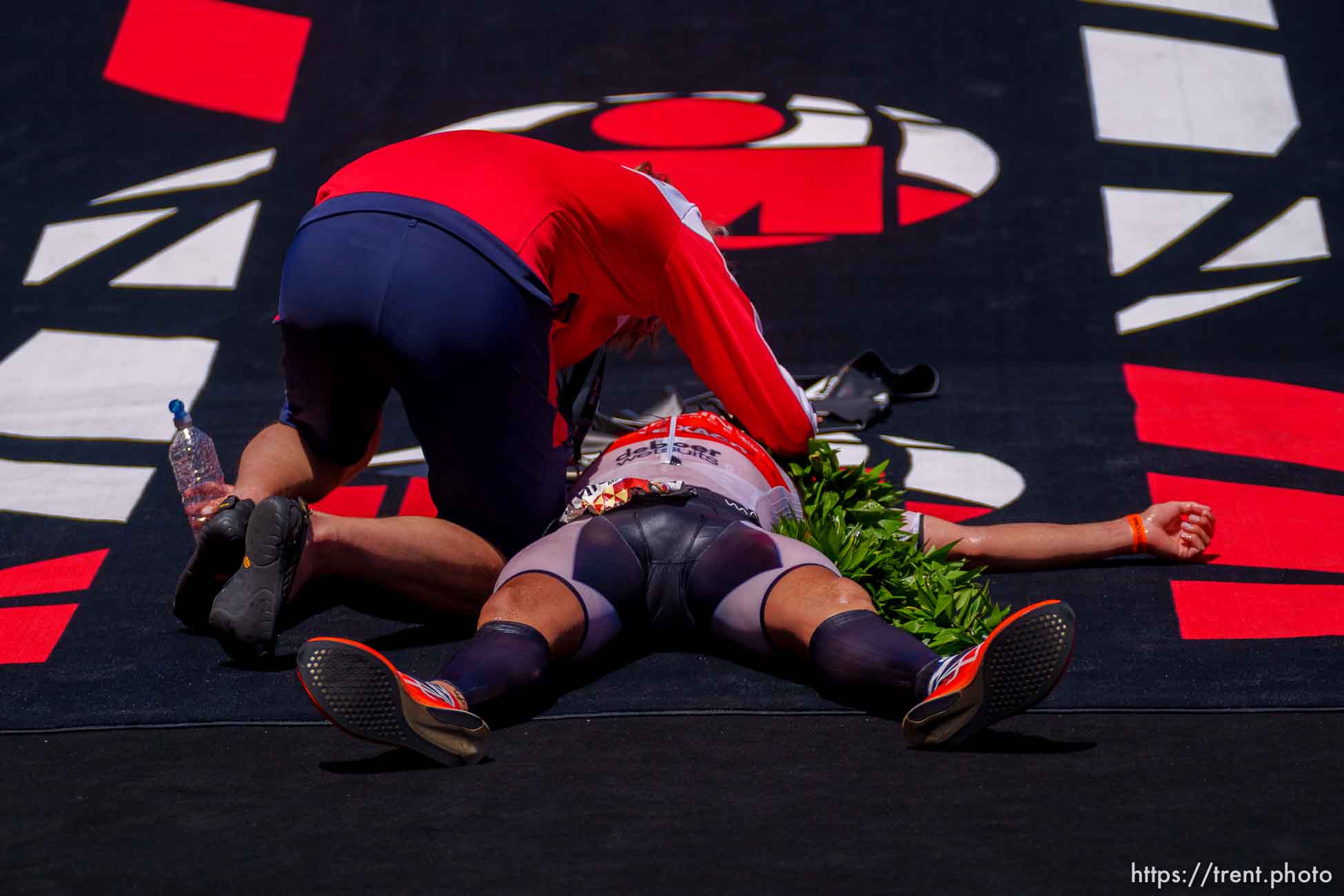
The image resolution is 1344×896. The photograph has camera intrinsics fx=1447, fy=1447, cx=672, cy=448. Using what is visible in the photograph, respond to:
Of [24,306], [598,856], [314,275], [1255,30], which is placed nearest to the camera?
[598,856]

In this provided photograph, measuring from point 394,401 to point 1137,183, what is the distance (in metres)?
2.45

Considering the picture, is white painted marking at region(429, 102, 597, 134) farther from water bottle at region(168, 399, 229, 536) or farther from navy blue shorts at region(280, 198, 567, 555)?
navy blue shorts at region(280, 198, 567, 555)

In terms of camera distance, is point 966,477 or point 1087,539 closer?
point 1087,539

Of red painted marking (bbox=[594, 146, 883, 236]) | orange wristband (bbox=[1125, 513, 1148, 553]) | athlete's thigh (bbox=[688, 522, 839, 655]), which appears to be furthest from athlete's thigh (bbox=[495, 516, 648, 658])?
red painted marking (bbox=[594, 146, 883, 236])

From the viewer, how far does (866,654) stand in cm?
216

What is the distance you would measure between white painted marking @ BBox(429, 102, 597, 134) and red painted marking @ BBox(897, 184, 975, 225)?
123cm

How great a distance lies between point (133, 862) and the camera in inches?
70.9

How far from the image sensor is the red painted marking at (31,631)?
2.68 metres

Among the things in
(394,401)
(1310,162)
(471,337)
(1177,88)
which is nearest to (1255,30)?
(1177,88)

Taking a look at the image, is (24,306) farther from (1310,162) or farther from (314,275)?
(1310,162)

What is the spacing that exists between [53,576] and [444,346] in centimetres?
124

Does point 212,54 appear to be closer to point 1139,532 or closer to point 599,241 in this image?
point 599,241

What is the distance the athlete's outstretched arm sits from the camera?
9.26 feet

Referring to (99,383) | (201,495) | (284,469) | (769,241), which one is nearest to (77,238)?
(99,383)
